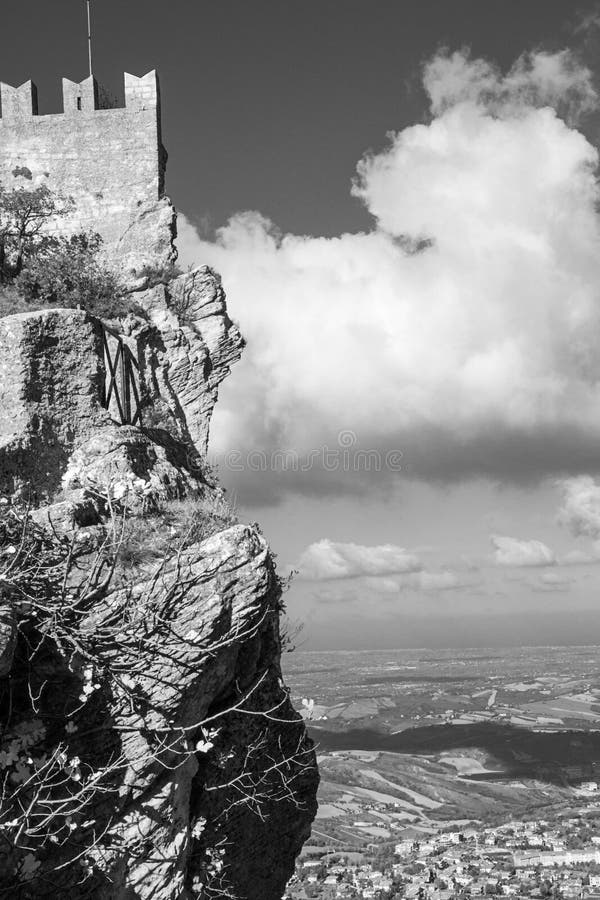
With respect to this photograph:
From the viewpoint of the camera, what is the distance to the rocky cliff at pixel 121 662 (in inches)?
258

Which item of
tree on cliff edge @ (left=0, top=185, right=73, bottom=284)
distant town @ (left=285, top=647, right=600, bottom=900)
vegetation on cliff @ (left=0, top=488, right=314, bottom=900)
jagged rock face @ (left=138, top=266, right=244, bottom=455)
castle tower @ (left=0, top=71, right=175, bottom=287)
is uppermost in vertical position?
castle tower @ (left=0, top=71, right=175, bottom=287)

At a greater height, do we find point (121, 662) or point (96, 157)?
point (96, 157)

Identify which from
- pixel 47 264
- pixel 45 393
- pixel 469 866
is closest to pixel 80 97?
pixel 47 264

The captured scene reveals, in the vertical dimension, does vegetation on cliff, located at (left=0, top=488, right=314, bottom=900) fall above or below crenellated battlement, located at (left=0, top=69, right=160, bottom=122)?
below

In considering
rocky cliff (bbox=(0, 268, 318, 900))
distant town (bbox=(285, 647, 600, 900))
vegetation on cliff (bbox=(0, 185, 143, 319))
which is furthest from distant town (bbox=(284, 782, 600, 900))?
vegetation on cliff (bbox=(0, 185, 143, 319))

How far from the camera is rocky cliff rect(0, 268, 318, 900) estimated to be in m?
6.55

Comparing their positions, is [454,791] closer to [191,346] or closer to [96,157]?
[191,346]

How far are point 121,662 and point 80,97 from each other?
1348cm

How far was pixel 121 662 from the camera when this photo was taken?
→ 714cm

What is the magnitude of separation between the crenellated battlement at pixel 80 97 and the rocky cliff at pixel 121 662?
7399 millimetres

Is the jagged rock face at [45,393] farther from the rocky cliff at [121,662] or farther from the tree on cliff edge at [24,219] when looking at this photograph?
the tree on cliff edge at [24,219]

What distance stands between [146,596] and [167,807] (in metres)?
1.96

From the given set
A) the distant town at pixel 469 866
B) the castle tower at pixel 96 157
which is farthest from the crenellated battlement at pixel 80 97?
the distant town at pixel 469 866

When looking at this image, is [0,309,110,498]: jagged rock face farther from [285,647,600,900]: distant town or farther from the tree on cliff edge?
[285,647,600,900]: distant town
